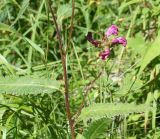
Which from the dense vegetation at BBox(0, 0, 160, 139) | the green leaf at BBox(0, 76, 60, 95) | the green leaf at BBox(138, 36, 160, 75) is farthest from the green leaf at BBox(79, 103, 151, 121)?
the green leaf at BBox(138, 36, 160, 75)

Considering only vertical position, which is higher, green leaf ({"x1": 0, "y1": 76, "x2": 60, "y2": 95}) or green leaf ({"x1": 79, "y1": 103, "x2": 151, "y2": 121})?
green leaf ({"x1": 0, "y1": 76, "x2": 60, "y2": 95})

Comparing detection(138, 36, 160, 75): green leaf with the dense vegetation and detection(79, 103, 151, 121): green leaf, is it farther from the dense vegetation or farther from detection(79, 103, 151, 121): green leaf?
detection(79, 103, 151, 121): green leaf

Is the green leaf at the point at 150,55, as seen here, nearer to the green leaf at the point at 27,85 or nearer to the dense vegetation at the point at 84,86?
the dense vegetation at the point at 84,86

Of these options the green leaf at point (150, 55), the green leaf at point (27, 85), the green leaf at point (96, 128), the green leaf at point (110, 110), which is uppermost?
the green leaf at point (150, 55)

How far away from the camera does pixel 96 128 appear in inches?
52.2

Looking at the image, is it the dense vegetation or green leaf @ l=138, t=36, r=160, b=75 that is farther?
green leaf @ l=138, t=36, r=160, b=75

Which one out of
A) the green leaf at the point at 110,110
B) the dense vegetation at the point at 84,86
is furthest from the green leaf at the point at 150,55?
the green leaf at the point at 110,110

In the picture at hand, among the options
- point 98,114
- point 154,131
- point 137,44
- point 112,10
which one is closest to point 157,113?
point 154,131

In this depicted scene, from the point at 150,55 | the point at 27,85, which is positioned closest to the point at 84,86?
the point at 150,55

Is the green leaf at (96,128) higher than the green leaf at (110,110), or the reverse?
the green leaf at (110,110)

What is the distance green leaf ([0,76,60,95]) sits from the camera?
53.7 inches

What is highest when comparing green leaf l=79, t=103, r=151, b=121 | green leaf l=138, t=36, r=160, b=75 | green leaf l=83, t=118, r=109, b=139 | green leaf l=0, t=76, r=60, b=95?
green leaf l=138, t=36, r=160, b=75

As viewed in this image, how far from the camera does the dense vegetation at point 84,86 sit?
137 cm

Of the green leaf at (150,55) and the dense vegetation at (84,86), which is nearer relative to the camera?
the dense vegetation at (84,86)
